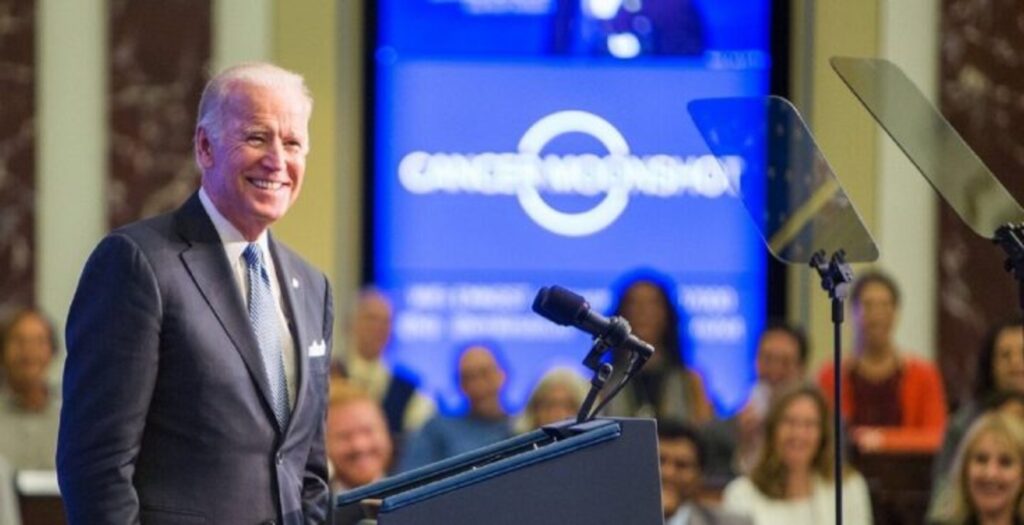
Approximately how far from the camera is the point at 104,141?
8688mm

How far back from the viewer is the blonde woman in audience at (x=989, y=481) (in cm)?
566

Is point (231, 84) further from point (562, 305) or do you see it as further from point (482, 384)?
point (482, 384)

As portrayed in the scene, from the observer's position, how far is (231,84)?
3107 mm

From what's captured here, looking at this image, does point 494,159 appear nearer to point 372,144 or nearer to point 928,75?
point 372,144

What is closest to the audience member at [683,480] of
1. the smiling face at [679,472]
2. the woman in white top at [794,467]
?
the smiling face at [679,472]

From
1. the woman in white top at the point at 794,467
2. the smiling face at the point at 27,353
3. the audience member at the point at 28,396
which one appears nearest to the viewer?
the woman in white top at the point at 794,467

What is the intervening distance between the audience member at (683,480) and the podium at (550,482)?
2.88 meters

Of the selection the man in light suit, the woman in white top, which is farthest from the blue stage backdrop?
the man in light suit

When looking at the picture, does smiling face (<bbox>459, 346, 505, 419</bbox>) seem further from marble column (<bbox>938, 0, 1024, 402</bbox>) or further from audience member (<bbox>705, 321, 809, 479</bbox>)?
marble column (<bbox>938, 0, 1024, 402</bbox>)

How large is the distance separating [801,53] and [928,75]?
1.79 feet

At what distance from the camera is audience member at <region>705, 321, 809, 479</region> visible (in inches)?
268

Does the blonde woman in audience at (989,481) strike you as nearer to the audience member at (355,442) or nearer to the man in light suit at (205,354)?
the audience member at (355,442)

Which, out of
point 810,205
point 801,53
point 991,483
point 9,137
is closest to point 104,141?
point 9,137

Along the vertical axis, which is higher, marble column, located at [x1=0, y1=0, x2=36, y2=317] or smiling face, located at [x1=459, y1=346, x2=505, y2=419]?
marble column, located at [x1=0, y1=0, x2=36, y2=317]
